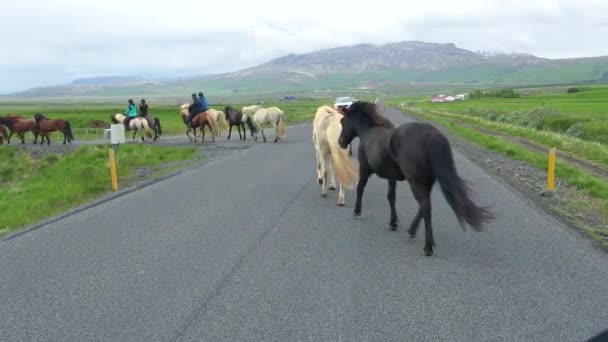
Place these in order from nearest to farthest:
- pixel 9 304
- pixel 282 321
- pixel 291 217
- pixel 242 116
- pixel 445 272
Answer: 1. pixel 282 321
2. pixel 9 304
3. pixel 445 272
4. pixel 291 217
5. pixel 242 116

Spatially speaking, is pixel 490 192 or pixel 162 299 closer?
pixel 162 299

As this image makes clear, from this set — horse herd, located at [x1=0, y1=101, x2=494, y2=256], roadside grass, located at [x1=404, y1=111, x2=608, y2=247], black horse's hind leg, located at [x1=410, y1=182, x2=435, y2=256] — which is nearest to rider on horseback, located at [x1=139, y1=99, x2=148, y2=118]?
roadside grass, located at [x1=404, y1=111, x2=608, y2=247]

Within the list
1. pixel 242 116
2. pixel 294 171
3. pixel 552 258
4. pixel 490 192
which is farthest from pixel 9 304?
pixel 242 116

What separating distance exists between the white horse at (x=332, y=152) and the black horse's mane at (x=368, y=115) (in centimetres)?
88

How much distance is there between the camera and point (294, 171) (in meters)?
15.8

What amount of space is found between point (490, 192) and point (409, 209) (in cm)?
262

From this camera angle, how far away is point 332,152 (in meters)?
10.6

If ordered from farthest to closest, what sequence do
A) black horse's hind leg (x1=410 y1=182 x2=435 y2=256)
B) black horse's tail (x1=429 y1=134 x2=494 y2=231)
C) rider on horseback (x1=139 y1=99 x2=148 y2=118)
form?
1. rider on horseback (x1=139 y1=99 x2=148 y2=118)
2. black horse's hind leg (x1=410 y1=182 x2=435 y2=256)
3. black horse's tail (x1=429 y1=134 x2=494 y2=231)

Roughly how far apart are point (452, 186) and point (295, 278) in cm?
225

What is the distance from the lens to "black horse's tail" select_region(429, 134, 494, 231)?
6977 millimetres

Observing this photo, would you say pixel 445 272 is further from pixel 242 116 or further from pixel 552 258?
pixel 242 116

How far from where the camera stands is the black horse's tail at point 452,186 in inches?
275

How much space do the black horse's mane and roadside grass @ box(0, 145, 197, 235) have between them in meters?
6.34

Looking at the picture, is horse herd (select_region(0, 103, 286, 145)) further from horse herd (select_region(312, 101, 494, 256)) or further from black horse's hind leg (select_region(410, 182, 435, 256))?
black horse's hind leg (select_region(410, 182, 435, 256))
